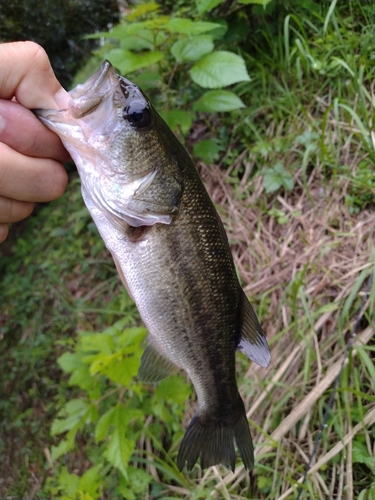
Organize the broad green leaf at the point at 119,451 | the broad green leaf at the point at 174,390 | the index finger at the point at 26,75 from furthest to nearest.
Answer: the broad green leaf at the point at 174,390 < the broad green leaf at the point at 119,451 < the index finger at the point at 26,75

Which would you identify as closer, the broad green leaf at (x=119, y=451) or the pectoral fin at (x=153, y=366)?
the pectoral fin at (x=153, y=366)

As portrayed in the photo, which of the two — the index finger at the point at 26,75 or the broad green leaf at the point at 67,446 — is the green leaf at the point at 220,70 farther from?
the broad green leaf at the point at 67,446

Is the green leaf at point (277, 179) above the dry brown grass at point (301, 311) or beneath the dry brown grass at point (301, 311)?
above

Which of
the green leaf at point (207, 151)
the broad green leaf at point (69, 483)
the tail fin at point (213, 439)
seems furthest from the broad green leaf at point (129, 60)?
the broad green leaf at point (69, 483)

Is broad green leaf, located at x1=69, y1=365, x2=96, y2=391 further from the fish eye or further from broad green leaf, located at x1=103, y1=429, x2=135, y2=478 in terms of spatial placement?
the fish eye

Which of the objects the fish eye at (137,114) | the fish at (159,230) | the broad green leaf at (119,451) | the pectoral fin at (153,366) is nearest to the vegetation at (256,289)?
the broad green leaf at (119,451)

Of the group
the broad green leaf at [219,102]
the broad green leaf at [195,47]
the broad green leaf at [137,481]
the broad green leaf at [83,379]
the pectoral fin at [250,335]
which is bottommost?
the broad green leaf at [137,481]

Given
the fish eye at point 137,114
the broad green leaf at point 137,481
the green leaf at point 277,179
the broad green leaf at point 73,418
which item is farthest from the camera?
the green leaf at point 277,179
